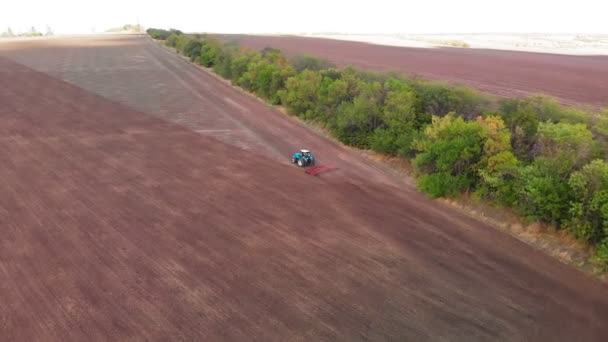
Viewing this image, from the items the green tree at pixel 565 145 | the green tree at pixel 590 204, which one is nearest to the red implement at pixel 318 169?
the green tree at pixel 565 145

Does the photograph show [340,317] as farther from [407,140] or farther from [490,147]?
[407,140]

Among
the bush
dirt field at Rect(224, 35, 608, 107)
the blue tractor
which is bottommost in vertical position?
the bush

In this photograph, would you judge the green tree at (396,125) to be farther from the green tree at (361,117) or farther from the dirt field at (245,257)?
the dirt field at (245,257)

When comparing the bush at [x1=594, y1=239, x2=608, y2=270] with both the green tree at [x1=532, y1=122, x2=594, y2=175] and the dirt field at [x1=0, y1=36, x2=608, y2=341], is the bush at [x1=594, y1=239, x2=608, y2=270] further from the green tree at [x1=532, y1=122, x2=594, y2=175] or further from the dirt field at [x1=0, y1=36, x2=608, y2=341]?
the green tree at [x1=532, y1=122, x2=594, y2=175]

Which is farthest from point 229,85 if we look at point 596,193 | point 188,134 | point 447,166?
point 596,193

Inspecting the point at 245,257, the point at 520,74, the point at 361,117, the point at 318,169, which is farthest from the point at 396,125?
the point at 520,74

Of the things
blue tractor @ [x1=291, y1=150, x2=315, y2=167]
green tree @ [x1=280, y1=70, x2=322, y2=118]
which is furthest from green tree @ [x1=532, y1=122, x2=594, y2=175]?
green tree @ [x1=280, y1=70, x2=322, y2=118]

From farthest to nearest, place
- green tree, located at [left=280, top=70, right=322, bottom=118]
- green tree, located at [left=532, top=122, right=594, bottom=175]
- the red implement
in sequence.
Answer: green tree, located at [left=280, top=70, right=322, bottom=118] → the red implement → green tree, located at [left=532, top=122, right=594, bottom=175]
